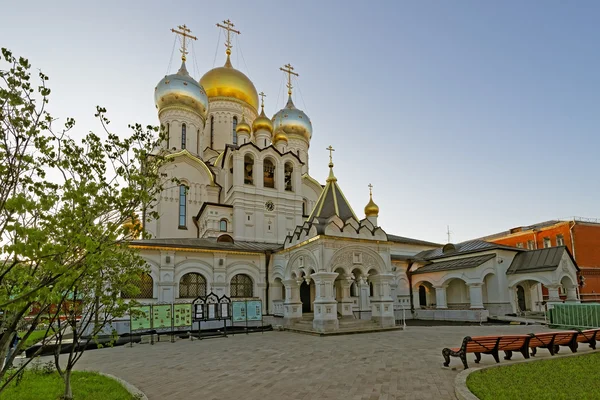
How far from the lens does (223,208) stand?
78.7 feet

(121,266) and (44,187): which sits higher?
(44,187)

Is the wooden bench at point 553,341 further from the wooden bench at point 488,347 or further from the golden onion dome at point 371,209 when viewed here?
the golden onion dome at point 371,209

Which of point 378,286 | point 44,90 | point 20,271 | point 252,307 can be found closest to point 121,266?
point 20,271

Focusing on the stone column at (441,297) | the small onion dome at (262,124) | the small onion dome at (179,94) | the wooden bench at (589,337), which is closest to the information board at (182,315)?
the wooden bench at (589,337)

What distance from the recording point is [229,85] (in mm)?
33219

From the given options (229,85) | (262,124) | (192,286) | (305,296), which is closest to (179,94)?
(262,124)

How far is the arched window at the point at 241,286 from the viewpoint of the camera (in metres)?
19.7

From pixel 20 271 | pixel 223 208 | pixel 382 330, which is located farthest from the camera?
pixel 223 208

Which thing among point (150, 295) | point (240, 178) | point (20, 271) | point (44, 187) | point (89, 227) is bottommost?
point (150, 295)

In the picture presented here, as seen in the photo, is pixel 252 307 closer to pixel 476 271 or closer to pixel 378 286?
pixel 378 286

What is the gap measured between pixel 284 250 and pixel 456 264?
9752 mm

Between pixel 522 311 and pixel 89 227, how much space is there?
75.2 ft

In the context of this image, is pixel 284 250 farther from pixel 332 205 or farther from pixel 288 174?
pixel 288 174

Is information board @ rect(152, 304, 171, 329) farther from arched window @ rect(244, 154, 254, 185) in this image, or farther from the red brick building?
the red brick building
